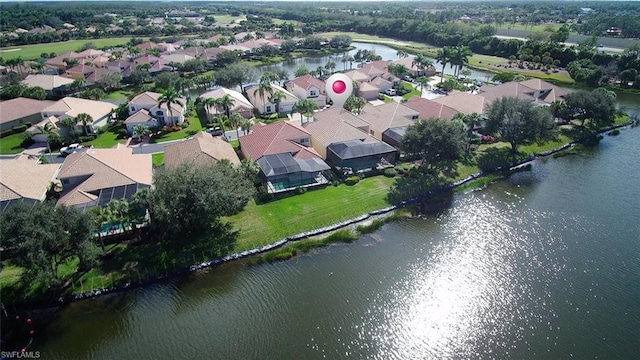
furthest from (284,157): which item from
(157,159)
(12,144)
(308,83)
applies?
(12,144)

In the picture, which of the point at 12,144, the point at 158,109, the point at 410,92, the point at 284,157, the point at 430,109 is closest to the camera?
the point at 284,157

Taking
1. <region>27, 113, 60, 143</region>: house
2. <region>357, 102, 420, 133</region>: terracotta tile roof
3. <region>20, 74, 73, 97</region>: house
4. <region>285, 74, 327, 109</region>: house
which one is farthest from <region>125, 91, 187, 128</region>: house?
<region>20, 74, 73, 97</region>: house

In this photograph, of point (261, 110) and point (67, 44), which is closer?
point (261, 110)

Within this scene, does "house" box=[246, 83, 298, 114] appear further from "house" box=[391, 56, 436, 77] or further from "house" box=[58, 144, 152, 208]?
"house" box=[391, 56, 436, 77]

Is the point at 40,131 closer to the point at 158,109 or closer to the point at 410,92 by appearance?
the point at 158,109

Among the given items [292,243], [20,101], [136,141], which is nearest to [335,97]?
[292,243]

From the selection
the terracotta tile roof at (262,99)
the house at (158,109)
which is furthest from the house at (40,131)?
the terracotta tile roof at (262,99)

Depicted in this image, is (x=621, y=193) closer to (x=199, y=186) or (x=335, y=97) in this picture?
(x=335, y=97)
